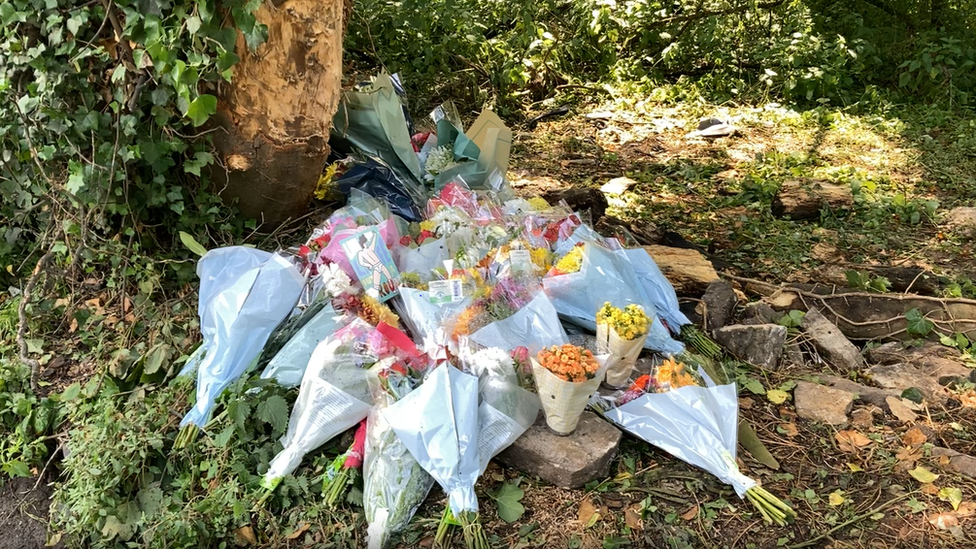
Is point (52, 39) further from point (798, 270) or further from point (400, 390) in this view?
point (798, 270)

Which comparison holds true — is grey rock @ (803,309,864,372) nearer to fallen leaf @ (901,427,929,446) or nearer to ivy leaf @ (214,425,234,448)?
fallen leaf @ (901,427,929,446)

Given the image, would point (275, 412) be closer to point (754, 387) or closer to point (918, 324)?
point (754, 387)

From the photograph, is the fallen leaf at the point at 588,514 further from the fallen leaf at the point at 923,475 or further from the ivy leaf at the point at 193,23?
the ivy leaf at the point at 193,23

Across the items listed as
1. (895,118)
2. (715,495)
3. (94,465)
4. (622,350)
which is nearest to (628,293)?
(622,350)

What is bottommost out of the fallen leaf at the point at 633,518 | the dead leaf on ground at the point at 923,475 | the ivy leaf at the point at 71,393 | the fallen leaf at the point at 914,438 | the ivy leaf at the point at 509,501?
the ivy leaf at the point at 71,393

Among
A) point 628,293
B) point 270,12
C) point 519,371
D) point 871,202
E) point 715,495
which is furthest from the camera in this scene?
point 871,202

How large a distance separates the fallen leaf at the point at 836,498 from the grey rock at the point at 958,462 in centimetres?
38

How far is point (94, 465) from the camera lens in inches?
77.5

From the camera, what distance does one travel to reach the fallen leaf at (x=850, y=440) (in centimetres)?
214

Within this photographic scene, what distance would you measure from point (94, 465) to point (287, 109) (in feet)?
4.69

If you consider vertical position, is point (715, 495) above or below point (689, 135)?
above

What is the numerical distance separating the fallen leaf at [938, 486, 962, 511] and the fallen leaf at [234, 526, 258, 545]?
203 cm

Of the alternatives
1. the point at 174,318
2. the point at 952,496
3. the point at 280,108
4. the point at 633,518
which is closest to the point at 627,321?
the point at 633,518

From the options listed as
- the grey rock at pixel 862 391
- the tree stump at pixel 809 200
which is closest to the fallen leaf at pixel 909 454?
the grey rock at pixel 862 391
